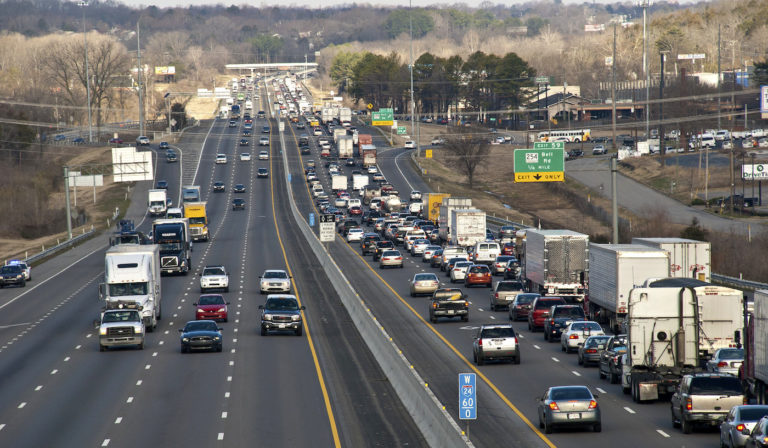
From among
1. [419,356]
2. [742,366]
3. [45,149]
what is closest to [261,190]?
[45,149]

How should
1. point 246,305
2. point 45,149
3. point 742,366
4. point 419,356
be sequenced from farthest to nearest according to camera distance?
1. point 45,149
2. point 246,305
3. point 419,356
4. point 742,366

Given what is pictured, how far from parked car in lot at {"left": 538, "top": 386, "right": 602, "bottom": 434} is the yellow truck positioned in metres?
64.6

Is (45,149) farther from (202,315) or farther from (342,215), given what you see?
(202,315)

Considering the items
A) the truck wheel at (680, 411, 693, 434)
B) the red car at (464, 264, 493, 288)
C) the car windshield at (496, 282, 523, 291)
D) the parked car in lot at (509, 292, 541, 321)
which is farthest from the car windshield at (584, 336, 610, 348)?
the red car at (464, 264, 493, 288)

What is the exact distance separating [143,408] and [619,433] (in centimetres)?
1241

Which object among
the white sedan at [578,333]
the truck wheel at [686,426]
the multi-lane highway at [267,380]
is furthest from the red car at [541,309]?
the truck wheel at [686,426]

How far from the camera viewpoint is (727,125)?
164625 millimetres

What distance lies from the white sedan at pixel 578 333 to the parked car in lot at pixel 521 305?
8040mm

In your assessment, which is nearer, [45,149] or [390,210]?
[390,210]

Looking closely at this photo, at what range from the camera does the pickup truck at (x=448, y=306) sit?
45.2 m

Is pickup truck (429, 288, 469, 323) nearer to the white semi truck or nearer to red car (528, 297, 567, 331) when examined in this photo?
red car (528, 297, 567, 331)

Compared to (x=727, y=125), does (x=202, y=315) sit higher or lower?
lower

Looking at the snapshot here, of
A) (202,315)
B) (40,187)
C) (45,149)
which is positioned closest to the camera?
(202,315)

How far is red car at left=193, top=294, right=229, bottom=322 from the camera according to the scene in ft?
151
